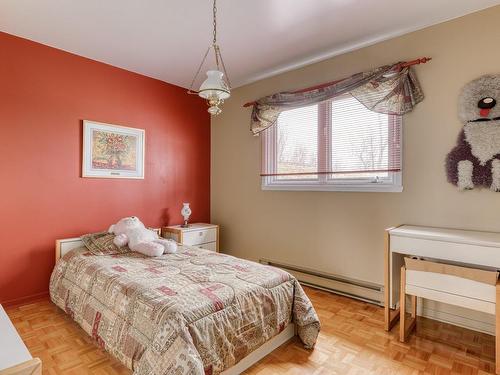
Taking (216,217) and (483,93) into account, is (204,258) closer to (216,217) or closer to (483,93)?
(216,217)

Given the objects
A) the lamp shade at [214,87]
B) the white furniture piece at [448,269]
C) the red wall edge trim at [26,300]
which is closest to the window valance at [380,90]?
the white furniture piece at [448,269]

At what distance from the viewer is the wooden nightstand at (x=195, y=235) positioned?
345cm

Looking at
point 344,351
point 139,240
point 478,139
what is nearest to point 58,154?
point 139,240

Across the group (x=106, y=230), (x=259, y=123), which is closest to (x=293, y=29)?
(x=259, y=123)

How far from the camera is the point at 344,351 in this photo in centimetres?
198

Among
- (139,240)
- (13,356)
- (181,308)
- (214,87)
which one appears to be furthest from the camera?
(139,240)

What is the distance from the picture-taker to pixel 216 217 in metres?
4.21

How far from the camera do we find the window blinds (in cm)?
268

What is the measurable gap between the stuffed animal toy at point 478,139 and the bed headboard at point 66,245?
346 centimetres

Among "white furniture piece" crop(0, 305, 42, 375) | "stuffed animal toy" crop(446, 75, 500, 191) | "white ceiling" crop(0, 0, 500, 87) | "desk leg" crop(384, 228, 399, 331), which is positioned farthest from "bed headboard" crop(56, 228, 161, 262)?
"stuffed animal toy" crop(446, 75, 500, 191)

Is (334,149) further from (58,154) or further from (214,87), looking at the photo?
(58,154)

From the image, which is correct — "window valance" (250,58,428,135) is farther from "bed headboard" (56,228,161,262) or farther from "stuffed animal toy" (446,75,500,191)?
"bed headboard" (56,228,161,262)

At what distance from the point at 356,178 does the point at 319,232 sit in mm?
689

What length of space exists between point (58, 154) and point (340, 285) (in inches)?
124
